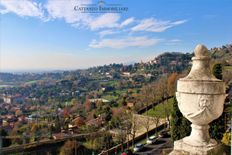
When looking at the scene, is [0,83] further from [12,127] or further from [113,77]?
[113,77]

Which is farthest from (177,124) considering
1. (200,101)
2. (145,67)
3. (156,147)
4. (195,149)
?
(145,67)

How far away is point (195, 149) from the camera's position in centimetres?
225

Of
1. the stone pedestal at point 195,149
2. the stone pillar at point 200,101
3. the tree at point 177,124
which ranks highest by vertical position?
the stone pillar at point 200,101

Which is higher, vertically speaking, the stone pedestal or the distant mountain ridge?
the distant mountain ridge

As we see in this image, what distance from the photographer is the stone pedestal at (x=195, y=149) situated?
2209mm

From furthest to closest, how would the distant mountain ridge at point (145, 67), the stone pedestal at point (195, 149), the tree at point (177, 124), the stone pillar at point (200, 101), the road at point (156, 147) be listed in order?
the distant mountain ridge at point (145, 67) → the road at point (156, 147) → the tree at point (177, 124) → the stone pedestal at point (195, 149) → the stone pillar at point (200, 101)

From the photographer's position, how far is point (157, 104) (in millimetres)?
25328

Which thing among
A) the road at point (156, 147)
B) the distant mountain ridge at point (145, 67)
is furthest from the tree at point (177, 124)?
the distant mountain ridge at point (145, 67)

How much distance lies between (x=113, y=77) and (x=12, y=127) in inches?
1463

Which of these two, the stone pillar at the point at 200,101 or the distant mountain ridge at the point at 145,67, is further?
the distant mountain ridge at the point at 145,67

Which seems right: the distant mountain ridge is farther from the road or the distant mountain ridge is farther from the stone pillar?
the stone pillar

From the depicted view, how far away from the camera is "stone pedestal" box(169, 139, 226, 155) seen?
2.21m

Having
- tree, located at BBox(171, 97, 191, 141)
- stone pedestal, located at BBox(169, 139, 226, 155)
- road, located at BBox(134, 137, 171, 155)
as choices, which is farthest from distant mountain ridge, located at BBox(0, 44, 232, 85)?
stone pedestal, located at BBox(169, 139, 226, 155)

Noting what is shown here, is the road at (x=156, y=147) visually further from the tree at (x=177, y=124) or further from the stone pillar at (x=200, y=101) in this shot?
the stone pillar at (x=200, y=101)
